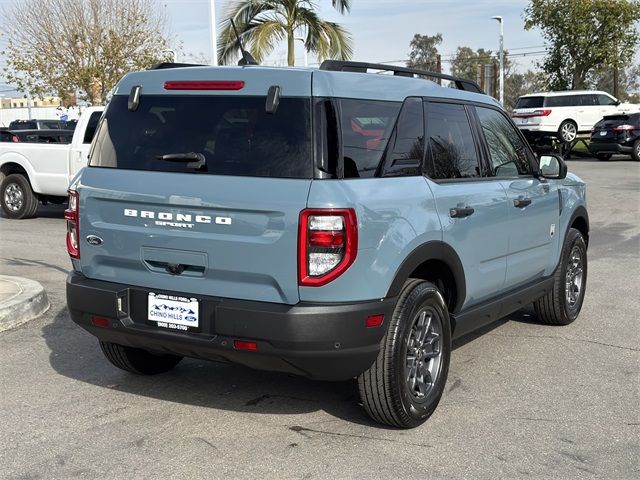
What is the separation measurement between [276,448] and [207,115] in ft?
5.94

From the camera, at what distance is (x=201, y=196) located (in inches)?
159

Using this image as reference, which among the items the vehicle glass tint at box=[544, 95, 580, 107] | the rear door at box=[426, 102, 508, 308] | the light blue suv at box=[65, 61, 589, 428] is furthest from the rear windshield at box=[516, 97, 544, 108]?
the light blue suv at box=[65, 61, 589, 428]

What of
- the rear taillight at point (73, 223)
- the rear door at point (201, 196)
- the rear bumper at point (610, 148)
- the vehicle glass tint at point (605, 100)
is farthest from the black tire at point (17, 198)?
the vehicle glass tint at point (605, 100)

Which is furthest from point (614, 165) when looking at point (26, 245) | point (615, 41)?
point (26, 245)

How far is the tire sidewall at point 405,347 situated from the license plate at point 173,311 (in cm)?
108

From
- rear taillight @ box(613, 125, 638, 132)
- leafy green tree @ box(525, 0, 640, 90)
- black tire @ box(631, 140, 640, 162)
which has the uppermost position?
leafy green tree @ box(525, 0, 640, 90)

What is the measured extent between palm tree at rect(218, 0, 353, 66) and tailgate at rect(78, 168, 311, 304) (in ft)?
50.7

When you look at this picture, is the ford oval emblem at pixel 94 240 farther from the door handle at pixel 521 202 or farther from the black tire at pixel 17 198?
the black tire at pixel 17 198

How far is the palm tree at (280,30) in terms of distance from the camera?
19500 millimetres

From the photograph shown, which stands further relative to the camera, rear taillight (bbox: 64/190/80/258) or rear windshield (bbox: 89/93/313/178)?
rear taillight (bbox: 64/190/80/258)

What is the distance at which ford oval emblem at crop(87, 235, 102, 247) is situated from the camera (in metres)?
4.43

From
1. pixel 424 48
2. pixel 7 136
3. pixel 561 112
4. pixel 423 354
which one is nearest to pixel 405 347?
pixel 423 354

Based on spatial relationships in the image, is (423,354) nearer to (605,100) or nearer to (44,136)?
(44,136)

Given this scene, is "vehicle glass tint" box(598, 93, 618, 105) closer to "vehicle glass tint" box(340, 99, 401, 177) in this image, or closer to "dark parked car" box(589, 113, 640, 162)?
"dark parked car" box(589, 113, 640, 162)
